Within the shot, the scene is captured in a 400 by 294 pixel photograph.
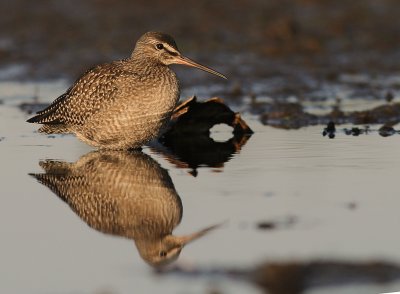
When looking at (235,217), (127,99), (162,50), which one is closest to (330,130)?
(162,50)

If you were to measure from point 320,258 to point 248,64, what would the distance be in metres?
12.5

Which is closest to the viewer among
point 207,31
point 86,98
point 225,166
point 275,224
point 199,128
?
point 275,224

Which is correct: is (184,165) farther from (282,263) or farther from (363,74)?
(363,74)

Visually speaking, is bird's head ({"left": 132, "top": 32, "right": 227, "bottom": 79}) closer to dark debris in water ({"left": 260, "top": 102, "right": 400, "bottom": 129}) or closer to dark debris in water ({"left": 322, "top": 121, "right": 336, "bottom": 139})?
dark debris in water ({"left": 322, "top": 121, "right": 336, "bottom": 139})

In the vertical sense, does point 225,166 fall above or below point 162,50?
below

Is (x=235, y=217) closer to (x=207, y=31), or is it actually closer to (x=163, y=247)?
(x=163, y=247)

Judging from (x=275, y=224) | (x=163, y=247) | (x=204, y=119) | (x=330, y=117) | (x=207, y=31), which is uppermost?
(x=207, y=31)

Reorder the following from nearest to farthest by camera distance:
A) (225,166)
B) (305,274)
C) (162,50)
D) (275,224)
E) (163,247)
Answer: (305,274) < (163,247) < (275,224) < (225,166) < (162,50)

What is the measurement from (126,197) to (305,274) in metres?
3.18

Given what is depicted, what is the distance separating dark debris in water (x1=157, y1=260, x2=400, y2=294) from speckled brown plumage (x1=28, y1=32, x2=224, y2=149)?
5.03 m

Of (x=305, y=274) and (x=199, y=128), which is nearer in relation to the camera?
(x=305, y=274)

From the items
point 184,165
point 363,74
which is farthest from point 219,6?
point 184,165

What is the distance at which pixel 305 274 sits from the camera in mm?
8062

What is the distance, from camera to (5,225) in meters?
9.92
